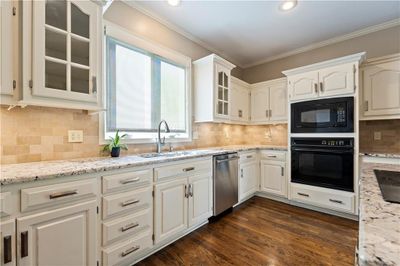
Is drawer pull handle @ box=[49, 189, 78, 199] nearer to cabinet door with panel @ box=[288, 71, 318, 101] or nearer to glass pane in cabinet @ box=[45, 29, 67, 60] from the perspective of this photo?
glass pane in cabinet @ box=[45, 29, 67, 60]

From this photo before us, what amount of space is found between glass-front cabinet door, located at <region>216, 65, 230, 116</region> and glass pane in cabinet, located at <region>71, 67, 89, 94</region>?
6.14ft

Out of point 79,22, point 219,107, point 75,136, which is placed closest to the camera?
point 79,22

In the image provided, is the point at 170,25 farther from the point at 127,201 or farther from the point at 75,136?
the point at 127,201

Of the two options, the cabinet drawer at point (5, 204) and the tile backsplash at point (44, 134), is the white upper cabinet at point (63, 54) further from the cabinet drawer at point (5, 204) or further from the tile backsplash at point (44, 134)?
the cabinet drawer at point (5, 204)

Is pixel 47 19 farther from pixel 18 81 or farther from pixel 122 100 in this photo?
pixel 122 100

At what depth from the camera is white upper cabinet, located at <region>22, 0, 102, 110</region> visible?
1363 millimetres

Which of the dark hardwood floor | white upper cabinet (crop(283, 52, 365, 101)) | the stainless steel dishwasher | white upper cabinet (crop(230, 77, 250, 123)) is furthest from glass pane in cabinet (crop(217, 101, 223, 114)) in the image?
the dark hardwood floor

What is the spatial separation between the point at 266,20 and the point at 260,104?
1.52m

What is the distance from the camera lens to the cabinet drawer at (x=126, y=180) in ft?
4.70

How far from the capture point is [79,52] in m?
1.61

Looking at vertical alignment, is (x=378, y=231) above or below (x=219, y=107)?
below

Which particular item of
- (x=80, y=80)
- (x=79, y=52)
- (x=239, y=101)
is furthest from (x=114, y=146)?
(x=239, y=101)

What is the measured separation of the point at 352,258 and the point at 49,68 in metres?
3.05

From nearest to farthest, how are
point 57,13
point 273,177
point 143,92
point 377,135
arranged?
point 57,13 → point 143,92 → point 377,135 → point 273,177
